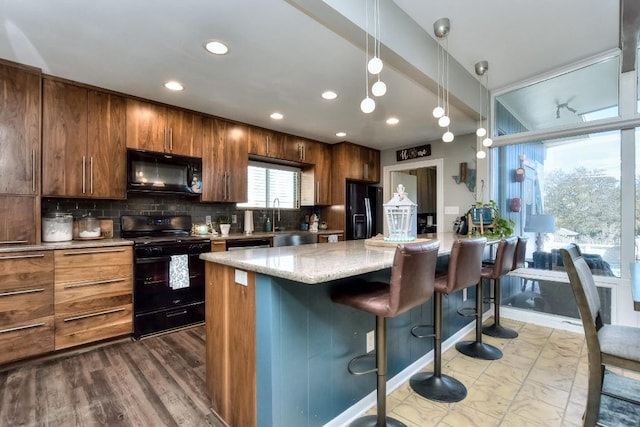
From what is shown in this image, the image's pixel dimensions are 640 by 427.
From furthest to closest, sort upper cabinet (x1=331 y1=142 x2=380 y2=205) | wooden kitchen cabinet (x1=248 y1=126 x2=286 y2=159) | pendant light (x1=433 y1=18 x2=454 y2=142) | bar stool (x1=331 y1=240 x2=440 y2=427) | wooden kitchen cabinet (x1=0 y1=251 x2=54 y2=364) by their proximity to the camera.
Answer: upper cabinet (x1=331 y1=142 x2=380 y2=205) < wooden kitchen cabinet (x1=248 y1=126 x2=286 y2=159) < wooden kitchen cabinet (x1=0 y1=251 x2=54 y2=364) < pendant light (x1=433 y1=18 x2=454 y2=142) < bar stool (x1=331 y1=240 x2=440 y2=427)

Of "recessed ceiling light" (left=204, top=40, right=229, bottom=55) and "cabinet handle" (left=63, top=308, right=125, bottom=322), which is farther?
"cabinet handle" (left=63, top=308, right=125, bottom=322)

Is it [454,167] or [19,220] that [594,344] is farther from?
[19,220]

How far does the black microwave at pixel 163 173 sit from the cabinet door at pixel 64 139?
40cm

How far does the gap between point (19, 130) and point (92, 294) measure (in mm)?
1444

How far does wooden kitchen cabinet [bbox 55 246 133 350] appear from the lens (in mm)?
2406

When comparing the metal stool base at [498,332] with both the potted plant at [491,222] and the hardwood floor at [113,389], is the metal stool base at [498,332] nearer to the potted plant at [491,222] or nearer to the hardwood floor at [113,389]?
the potted plant at [491,222]

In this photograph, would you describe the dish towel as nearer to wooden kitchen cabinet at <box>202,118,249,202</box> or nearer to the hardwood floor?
the hardwood floor

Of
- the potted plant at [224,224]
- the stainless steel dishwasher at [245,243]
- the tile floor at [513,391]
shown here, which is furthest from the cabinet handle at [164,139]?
the tile floor at [513,391]

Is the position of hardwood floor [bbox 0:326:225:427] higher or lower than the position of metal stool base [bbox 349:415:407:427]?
lower

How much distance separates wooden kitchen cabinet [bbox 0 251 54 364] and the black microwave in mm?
1016

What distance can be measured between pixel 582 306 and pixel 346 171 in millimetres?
3746

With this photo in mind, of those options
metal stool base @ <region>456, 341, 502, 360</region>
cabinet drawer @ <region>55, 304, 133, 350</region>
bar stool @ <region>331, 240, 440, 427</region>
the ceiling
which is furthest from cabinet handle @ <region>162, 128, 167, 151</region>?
metal stool base @ <region>456, 341, 502, 360</region>

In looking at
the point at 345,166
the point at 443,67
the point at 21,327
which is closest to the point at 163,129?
the point at 21,327

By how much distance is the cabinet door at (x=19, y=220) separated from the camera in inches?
91.4
